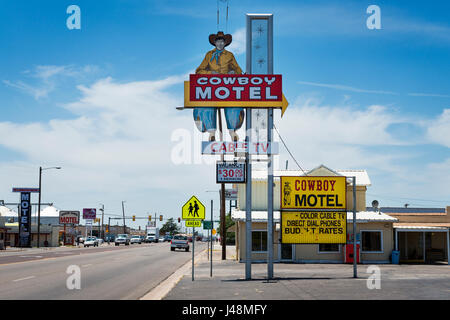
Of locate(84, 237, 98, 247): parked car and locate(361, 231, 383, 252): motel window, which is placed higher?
locate(361, 231, 383, 252): motel window

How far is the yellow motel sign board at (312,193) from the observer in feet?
78.7

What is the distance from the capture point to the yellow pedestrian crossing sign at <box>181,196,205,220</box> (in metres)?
21.3

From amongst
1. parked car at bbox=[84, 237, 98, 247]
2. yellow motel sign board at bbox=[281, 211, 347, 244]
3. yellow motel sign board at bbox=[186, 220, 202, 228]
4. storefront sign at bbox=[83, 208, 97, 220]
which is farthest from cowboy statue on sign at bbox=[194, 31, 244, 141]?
storefront sign at bbox=[83, 208, 97, 220]

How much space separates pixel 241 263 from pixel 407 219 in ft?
42.3

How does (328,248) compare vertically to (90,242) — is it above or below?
above

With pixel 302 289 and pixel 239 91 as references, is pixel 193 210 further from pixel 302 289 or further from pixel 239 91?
pixel 302 289

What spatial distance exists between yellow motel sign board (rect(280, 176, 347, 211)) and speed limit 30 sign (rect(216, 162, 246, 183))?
2267mm

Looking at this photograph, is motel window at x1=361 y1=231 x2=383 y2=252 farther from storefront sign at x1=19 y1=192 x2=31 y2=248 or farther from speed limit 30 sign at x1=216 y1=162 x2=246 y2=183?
storefront sign at x1=19 y1=192 x2=31 y2=248

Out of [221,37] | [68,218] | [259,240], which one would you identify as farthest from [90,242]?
[221,37]

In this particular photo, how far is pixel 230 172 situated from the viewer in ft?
74.7

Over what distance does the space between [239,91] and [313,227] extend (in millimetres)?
6743

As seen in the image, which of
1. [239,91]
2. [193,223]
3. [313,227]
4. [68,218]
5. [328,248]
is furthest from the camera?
[68,218]
